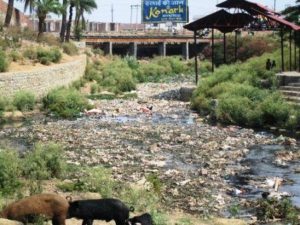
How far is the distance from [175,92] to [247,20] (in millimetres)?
6286

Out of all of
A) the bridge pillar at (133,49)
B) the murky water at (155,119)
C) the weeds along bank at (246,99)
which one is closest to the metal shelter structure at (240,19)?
the weeds along bank at (246,99)

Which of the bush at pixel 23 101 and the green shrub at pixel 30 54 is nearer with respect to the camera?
the bush at pixel 23 101

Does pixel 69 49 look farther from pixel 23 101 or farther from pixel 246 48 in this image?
pixel 246 48

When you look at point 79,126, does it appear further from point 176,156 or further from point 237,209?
point 237,209

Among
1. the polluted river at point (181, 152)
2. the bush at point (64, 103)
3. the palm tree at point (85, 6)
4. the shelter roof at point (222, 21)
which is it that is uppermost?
the palm tree at point (85, 6)

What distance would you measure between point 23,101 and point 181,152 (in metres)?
11.5

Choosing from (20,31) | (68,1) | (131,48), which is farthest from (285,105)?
(131,48)

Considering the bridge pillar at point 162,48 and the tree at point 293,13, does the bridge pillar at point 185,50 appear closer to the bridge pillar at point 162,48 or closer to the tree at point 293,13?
the bridge pillar at point 162,48

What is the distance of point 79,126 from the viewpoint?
2498 cm

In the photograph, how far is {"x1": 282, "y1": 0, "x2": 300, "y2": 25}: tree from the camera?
1465 inches

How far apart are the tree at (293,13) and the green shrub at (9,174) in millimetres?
27309

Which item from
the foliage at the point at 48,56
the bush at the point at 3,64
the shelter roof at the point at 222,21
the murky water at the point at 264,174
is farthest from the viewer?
the foliage at the point at 48,56

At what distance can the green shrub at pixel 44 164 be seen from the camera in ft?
44.2

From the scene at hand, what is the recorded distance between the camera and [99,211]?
9383 mm
